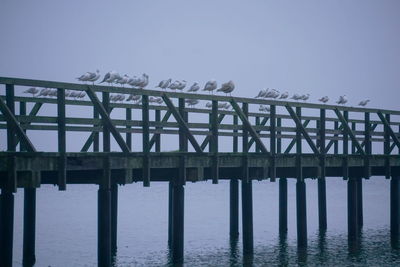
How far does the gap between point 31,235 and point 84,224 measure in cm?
2008

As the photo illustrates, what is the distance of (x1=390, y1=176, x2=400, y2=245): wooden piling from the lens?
31.6 meters

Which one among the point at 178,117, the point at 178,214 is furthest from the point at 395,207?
the point at 178,117

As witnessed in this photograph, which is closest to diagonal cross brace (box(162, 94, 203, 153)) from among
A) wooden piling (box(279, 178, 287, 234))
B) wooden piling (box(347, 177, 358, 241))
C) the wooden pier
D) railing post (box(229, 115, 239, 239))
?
the wooden pier

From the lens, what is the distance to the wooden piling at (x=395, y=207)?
31578mm

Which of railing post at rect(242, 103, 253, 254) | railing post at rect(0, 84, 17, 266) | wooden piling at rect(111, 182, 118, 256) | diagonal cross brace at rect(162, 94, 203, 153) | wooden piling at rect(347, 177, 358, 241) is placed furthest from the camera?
wooden piling at rect(347, 177, 358, 241)

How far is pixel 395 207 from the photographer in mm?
31625

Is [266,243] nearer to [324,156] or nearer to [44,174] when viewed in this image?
[324,156]

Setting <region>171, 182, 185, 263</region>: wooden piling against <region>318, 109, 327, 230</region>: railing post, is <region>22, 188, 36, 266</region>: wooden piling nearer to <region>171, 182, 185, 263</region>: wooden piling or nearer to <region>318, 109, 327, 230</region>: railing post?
<region>171, 182, 185, 263</region>: wooden piling

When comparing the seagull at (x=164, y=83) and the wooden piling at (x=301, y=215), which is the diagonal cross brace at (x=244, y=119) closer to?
the wooden piling at (x=301, y=215)

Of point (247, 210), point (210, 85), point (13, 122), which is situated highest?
point (210, 85)

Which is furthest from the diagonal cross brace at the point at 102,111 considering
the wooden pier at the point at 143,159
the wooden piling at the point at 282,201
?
the wooden piling at the point at 282,201

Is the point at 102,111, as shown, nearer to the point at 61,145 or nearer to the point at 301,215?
the point at 61,145

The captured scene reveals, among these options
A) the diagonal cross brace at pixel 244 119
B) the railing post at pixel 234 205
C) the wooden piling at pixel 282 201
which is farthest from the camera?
the wooden piling at pixel 282 201

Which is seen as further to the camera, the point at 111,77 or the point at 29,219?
the point at 111,77
